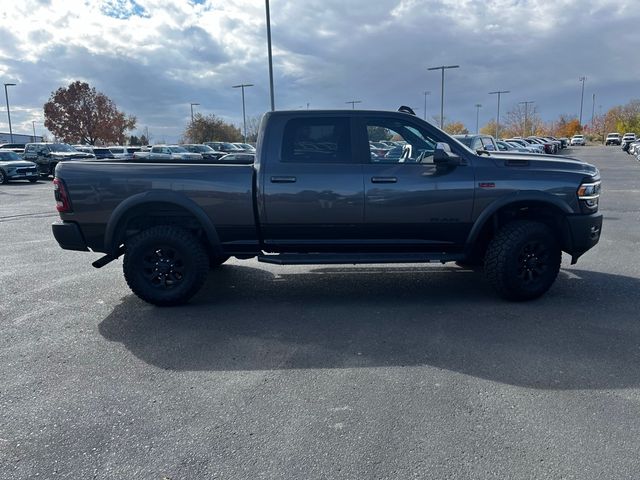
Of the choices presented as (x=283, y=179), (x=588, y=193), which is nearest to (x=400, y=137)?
(x=283, y=179)

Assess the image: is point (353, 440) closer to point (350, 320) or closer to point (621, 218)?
point (350, 320)

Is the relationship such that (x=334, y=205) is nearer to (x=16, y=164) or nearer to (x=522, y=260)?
(x=522, y=260)

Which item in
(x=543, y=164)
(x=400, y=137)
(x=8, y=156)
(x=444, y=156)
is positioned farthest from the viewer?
(x=8, y=156)

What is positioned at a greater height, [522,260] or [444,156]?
[444,156]

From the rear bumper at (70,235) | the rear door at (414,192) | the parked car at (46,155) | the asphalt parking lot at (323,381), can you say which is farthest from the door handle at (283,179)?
the parked car at (46,155)

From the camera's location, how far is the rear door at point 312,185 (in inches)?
201

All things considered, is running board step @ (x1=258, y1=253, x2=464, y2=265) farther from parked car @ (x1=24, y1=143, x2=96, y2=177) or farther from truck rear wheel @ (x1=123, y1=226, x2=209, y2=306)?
parked car @ (x1=24, y1=143, x2=96, y2=177)

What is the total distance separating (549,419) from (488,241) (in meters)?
2.78

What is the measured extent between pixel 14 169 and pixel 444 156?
84.2 feet

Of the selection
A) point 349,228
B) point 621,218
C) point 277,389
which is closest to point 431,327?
point 349,228

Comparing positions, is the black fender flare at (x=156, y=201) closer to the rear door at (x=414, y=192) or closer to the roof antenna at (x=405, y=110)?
the rear door at (x=414, y=192)

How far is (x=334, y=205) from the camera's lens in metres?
5.13

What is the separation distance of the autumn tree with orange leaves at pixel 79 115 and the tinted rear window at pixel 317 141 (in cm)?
6839

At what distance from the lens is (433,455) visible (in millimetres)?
2762
